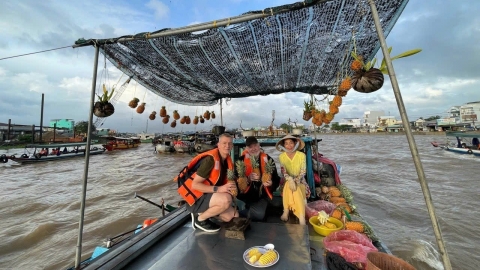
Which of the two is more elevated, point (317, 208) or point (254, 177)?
point (254, 177)

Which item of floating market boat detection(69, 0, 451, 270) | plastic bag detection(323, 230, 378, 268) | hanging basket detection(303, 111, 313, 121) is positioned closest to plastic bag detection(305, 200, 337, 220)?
floating market boat detection(69, 0, 451, 270)

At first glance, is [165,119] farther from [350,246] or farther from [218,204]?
[350,246]

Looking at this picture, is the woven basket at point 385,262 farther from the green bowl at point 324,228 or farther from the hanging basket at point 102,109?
the hanging basket at point 102,109

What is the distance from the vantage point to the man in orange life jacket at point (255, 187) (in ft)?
10.4

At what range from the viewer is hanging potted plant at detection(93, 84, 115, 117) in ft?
8.99

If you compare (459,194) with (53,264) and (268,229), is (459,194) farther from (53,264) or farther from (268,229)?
(53,264)

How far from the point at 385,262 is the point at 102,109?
356 centimetres

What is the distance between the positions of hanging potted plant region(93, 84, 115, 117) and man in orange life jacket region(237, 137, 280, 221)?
2.09 metres

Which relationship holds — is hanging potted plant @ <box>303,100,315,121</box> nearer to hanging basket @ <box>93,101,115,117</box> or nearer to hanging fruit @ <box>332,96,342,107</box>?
hanging fruit @ <box>332,96,342,107</box>

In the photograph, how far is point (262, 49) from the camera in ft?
10.3

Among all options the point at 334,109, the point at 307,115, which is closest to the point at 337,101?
the point at 334,109

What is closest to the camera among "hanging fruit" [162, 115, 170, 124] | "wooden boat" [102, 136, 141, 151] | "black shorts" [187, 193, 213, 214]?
"black shorts" [187, 193, 213, 214]

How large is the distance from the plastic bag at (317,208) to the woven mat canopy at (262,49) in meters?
2.55

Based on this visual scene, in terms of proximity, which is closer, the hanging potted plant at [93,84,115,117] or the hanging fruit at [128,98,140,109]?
the hanging potted plant at [93,84,115,117]
